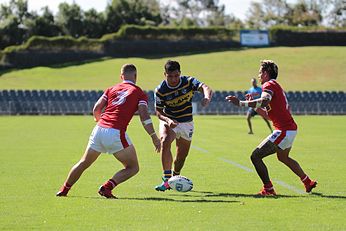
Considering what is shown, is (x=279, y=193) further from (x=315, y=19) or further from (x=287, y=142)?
(x=315, y=19)

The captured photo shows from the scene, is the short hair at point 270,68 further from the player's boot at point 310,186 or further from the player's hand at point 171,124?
the player's boot at point 310,186

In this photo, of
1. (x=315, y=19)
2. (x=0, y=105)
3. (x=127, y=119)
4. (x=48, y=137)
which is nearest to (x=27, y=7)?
Answer: (x=315, y=19)

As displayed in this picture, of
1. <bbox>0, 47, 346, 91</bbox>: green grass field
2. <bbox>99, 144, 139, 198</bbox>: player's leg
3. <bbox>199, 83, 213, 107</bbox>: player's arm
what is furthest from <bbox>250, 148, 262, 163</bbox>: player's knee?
<bbox>0, 47, 346, 91</bbox>: green grass field

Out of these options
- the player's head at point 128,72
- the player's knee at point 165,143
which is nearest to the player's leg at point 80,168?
the player's head at point 128,72

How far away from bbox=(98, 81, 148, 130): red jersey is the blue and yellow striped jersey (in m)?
1.04

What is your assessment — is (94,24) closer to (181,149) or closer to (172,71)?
(181,149)

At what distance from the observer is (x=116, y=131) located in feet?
35.1

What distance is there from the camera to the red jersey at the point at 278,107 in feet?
36.4

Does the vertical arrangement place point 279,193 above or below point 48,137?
above

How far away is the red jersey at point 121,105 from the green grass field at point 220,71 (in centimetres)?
5301

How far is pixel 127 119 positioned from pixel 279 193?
8.28 ft

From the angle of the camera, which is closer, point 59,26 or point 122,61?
point 122,61

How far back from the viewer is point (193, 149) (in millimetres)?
20688

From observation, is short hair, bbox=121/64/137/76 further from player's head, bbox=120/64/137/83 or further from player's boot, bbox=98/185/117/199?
player's boot, bbox=98/185/117/199
